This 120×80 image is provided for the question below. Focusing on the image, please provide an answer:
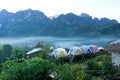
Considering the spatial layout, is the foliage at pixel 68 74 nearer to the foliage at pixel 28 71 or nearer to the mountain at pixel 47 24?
the foliage at pixel 28 71

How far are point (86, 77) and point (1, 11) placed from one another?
105 metres

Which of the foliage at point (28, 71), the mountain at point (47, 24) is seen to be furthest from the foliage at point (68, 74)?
the mountain at point (47, 24)

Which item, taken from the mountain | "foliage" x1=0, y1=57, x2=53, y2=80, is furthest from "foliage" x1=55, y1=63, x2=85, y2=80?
the mountain

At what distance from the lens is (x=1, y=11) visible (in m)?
115

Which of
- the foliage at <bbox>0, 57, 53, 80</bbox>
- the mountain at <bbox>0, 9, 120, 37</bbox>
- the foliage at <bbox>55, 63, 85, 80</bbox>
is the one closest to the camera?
the foliage at <bbox>55, 63, 85, 80</bbox>

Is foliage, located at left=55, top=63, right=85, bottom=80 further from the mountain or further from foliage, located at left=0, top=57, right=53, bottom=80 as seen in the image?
the mountain

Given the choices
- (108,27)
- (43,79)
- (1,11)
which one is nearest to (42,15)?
(1,11)

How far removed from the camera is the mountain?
83.2 m

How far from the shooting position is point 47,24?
89.6 metres

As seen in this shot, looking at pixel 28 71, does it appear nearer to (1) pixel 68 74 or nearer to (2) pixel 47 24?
(1) pixel 68 74

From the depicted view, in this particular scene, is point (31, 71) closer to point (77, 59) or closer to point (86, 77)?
point (86, 77)

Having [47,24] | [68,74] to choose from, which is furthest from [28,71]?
[47,24]

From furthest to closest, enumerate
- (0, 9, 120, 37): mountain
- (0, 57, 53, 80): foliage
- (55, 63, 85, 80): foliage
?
(0, 9, 120, 37): mountain
(0, 57, 53, 80): foliage
(55, 63, 85, 80): foliage

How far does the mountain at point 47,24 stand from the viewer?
3275 inches
